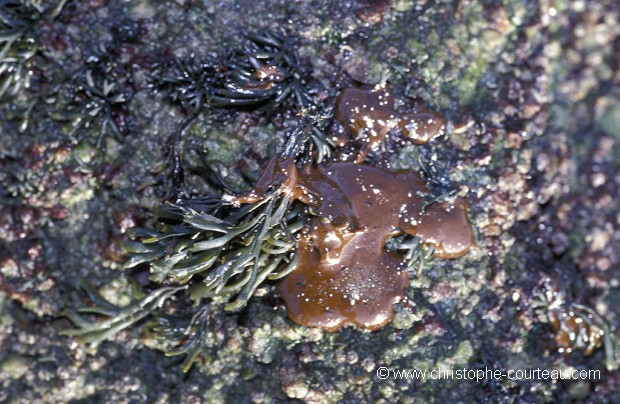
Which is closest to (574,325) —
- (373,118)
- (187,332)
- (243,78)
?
(373,118)

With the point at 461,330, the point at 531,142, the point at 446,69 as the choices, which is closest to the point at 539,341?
the point at 461,330

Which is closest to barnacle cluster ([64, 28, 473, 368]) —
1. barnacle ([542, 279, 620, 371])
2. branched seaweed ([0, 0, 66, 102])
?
barnacle ([542, 279, 620, 371])

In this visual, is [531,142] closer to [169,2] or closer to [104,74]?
[169,2]

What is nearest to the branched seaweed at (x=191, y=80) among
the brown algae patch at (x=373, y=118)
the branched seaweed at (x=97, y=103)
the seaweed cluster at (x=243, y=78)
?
the seaweed cluster at (x=243, y=78)

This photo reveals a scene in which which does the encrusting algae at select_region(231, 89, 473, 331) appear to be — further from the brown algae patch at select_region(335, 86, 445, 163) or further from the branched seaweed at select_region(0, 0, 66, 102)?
the branched seaweed at select_region(0, 0, 66, 102)

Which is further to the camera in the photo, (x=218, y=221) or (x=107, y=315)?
(x=107, y=315)

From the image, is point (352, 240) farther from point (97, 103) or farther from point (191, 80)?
point (97, 103)

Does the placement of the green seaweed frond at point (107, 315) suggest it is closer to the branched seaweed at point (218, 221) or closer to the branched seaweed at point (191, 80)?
the branched seaweed at point (218, 221)
